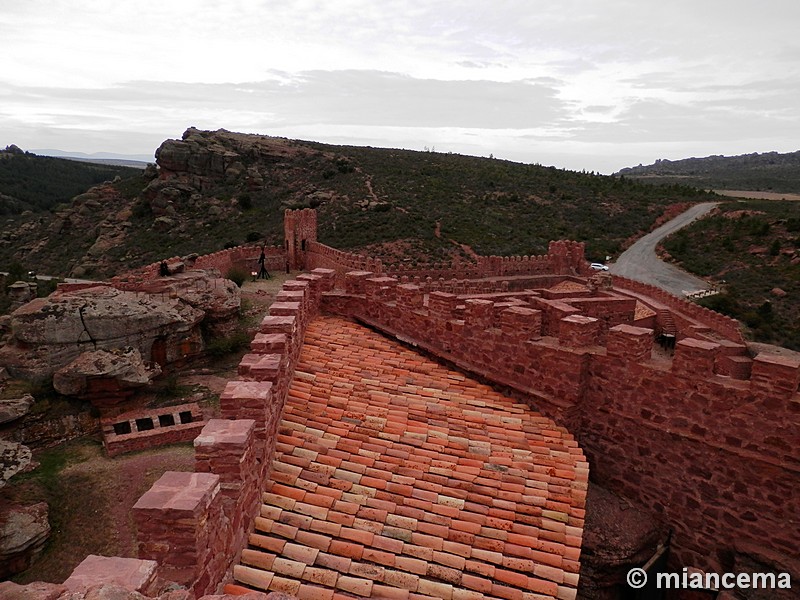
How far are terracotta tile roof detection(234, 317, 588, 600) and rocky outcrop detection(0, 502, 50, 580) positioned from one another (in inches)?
260

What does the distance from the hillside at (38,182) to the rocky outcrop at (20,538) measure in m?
67.8

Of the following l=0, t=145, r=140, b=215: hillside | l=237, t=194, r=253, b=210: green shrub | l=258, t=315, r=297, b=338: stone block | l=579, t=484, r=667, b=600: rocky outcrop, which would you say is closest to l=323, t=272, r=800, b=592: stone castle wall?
l=579, t=484, r=667, b=600: rocky outcrop

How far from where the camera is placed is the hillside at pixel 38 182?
66.8 meters

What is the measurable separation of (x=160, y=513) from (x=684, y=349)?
5.89 m

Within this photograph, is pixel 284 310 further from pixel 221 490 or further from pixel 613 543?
pixel 613 543

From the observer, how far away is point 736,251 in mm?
41344

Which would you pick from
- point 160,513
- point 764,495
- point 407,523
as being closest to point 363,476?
point 407,523

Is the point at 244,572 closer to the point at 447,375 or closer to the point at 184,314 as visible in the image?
the point at 447,375

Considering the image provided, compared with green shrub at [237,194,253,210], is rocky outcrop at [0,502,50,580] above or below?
below

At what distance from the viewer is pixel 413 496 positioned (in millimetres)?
5184

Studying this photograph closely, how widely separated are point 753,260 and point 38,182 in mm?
94254

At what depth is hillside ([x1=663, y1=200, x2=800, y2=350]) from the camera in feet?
95.5

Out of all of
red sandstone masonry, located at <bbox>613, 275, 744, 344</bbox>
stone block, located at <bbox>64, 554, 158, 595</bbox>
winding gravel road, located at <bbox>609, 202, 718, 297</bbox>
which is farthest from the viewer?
winding gravel road, located at <bbox>609, 202, 718, 297</bbox>

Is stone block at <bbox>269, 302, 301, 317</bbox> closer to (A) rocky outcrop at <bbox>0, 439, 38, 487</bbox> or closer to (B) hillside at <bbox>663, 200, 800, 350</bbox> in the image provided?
(A) rocky outcrop at <bbox>0, 439, 38, 487</bbox>
